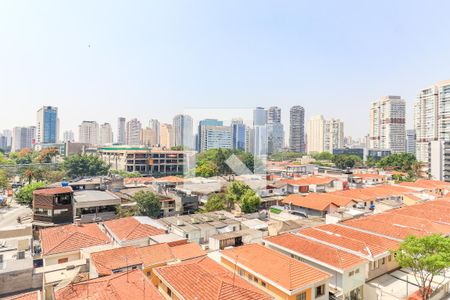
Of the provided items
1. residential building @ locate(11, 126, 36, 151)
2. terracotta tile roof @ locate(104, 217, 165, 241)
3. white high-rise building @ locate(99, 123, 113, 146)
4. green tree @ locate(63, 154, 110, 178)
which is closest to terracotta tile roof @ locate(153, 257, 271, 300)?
terracotta tile roof @ locate(104, 217, 165, 241)

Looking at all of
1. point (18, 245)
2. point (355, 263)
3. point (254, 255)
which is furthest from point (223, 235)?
point (18, 245)

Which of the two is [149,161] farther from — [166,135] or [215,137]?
[166,135]

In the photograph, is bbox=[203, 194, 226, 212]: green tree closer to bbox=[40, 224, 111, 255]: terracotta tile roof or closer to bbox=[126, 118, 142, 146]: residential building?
bbox=[40, 224, 111, 255]: terracotta tile roof

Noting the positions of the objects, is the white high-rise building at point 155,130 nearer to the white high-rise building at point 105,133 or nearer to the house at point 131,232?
the white high-rise building at point 105,133

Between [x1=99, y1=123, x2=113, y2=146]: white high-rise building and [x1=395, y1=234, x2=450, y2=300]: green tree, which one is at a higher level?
[x1=99, y1=123, x2=113, y2=146]: white high-rise building

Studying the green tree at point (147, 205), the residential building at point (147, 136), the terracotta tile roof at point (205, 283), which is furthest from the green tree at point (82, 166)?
the residential building at point (147, 136)

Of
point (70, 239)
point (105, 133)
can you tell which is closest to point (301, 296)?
point (70, 239)
